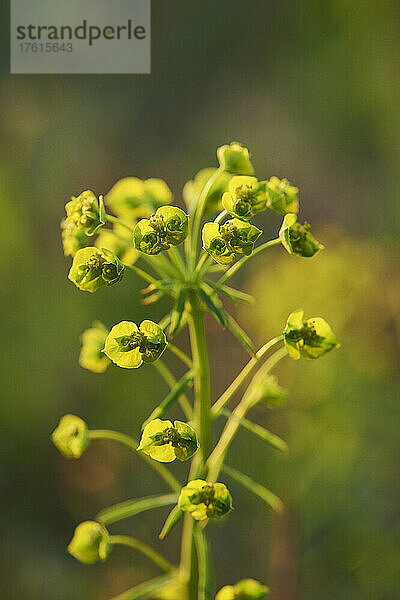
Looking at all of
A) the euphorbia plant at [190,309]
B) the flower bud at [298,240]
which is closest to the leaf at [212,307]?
the euphorbia plant at [190,309]

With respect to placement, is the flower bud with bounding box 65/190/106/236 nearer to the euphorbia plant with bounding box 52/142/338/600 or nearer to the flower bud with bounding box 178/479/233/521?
the euphorbia plant with bounding box 52/142/338/600

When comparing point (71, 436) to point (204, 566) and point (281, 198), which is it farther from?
point (281, 198)

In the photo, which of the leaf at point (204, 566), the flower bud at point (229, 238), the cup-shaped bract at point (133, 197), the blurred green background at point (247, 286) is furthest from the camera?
the blurred green background at point (247, 286)

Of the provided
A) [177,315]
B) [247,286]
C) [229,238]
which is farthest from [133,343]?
[247,286]

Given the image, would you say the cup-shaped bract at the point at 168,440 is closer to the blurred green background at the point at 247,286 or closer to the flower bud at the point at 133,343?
the flower bud at the point at 133,343

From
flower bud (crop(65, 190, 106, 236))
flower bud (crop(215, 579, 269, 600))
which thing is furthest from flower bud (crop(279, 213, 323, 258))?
flower bud (crop(215, 579, 269, 600))

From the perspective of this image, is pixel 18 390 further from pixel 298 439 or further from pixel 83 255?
pixel 83 255
